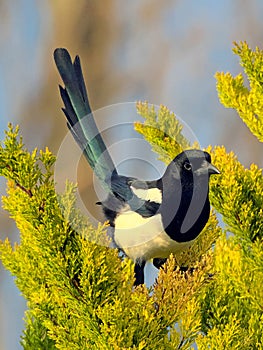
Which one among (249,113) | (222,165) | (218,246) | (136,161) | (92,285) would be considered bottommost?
(92,285)

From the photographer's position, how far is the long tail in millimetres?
1768

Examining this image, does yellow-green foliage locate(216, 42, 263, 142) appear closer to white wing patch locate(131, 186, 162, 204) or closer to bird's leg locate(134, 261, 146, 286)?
white wing patch locate(131, 186, 162, 204)

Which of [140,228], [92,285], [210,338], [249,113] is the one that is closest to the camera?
[92,285]

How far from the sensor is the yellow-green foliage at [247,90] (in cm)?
182

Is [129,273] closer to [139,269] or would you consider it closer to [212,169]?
[139,269]

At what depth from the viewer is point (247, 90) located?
2.02 m

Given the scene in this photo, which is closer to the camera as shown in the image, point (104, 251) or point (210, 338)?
point (104, 251)

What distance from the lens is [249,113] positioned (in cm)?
190

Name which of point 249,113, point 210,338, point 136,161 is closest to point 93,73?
point 136,161

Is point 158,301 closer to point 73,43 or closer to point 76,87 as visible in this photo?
point 76,87

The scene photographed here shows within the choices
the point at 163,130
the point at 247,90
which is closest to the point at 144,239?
the point at 163,130

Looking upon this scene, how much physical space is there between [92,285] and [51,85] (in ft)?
7.76

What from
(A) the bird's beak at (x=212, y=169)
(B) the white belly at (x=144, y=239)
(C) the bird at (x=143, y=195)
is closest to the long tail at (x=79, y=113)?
(C) the bird at (x=143, y=195)

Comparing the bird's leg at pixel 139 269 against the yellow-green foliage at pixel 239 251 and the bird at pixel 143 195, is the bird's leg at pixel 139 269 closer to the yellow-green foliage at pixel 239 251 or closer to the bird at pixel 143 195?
the bird at pixel 143 195
